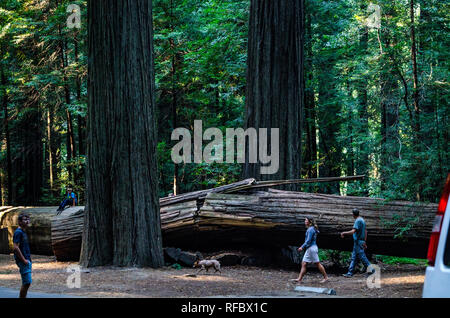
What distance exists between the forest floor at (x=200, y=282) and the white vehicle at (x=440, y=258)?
6553mm

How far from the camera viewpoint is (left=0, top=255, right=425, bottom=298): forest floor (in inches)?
407

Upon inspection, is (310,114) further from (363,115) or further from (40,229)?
(40,229)

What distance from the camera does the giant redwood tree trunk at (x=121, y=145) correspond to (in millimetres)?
13406

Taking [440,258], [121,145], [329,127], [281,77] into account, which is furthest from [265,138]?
[440,258]

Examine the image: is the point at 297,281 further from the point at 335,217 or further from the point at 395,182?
the point at 395,182

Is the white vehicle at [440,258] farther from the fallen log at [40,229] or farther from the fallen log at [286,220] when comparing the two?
the fallen log at [40,229]

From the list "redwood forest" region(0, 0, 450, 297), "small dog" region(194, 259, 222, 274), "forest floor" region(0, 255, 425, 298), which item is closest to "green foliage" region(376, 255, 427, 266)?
"forest floor" region(0, 255, 425, 298)

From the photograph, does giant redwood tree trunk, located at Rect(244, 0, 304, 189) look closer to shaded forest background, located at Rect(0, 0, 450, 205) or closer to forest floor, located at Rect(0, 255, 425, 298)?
shaded forest background, located at Rect(0, 0, 450, 205)

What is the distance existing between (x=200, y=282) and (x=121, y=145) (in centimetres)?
426

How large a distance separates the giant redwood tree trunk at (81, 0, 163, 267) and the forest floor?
0.72m

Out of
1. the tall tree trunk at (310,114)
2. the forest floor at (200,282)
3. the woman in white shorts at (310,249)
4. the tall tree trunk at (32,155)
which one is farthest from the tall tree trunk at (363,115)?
the tall tree trunk at (32,155)

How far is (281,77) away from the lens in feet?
52.6
